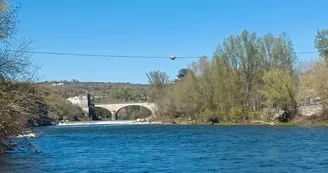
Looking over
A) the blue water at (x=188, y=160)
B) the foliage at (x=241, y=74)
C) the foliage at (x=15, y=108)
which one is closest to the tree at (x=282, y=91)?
the foliage at (x=241, y=74)

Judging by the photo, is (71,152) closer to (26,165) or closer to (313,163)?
(26,165)

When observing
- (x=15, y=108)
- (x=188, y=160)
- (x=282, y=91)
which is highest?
(x=282, y=91)

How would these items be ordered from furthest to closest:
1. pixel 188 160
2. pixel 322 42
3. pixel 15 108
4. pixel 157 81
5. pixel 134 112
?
pixel 134 112 → pixel 157 81 → pixel 322 42 → pixel 188 160 → pixel 15 108

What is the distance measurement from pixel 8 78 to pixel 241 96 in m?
61.4

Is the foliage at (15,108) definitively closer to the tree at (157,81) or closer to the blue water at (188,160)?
the blue water at (188,160)

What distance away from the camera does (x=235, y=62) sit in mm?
85062

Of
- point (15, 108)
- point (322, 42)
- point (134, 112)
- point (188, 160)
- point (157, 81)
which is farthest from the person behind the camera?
point (134, 112)

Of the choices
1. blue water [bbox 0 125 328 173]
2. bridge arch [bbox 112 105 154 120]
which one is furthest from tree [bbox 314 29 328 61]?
bridge arch [bbox 112 105 154 120]

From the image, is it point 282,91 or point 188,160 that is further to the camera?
point 282,91

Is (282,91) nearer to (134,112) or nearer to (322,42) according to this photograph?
(322,42)

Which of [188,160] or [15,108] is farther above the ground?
[15,108]

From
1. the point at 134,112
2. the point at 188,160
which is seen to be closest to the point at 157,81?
the point at 134,112

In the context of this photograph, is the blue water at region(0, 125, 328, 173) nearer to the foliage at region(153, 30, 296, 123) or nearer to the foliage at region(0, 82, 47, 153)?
the foliage at region(0, 82, 47, 153)

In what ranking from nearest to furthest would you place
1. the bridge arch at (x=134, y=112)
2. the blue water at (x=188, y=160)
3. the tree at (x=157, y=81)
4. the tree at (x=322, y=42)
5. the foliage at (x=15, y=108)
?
1. the blue water at (x=188, y=160)
2. the foliage at (x=15, y=108)
3. the tree at (x=322, y=42)
4. the tree at (x=157, y=81)
5. the bridge arch at (x=134, y=112)
